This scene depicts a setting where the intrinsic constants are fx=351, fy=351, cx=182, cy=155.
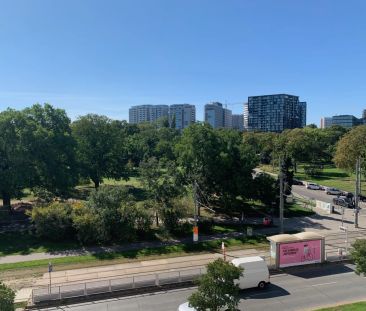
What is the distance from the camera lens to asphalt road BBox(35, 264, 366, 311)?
74.6 feet

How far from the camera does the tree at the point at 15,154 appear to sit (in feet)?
138

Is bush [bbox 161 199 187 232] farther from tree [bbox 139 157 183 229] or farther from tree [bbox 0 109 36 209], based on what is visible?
tree [bbox 0 109 36 209]

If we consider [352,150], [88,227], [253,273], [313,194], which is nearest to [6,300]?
[253,273]

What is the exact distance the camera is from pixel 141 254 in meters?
33.3

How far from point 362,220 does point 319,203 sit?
9.00 m

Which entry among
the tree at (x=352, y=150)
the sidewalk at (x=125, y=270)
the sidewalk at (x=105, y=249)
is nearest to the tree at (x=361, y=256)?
the sidewalk at (x=125, y=270)

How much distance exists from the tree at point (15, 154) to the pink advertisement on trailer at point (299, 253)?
102 feet

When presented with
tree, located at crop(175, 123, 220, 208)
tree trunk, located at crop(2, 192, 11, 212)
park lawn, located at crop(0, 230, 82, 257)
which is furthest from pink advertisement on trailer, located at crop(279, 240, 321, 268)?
tree trunk, located at crop(2, 192, 11, 212)

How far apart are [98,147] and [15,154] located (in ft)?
69.4

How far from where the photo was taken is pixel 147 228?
38.4 meters

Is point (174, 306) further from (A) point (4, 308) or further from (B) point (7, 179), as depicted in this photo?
(B) point (7, 179)

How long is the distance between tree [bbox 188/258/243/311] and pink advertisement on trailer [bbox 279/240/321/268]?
1238cm

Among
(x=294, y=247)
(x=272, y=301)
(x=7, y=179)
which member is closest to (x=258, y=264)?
(x=272, y=301)

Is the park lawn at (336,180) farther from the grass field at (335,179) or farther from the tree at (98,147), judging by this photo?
the tree at (98,147)
